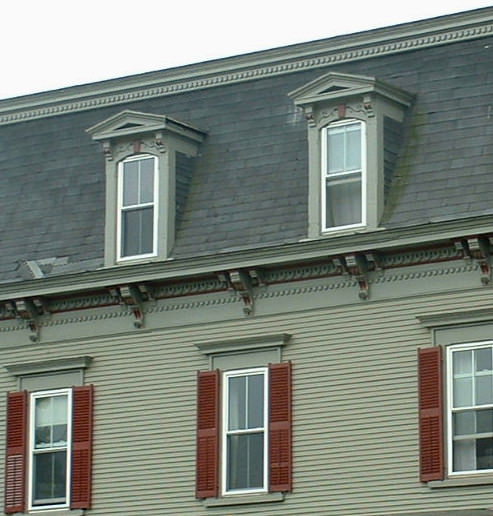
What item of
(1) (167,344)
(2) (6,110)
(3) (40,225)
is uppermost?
(2) (6,110)

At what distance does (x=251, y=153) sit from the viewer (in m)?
35.4

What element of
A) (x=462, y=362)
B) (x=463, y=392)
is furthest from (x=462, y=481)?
(x=462, y=362)

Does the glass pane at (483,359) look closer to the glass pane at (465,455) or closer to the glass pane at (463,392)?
the glass pane at (463,392)

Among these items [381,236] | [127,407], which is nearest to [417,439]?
[381,236]

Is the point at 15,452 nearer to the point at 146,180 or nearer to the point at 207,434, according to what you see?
the point at 207,434

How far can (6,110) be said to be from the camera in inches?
1556

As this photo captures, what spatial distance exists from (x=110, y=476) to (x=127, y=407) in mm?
1234

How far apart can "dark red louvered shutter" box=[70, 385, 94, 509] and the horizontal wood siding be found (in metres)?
0.13

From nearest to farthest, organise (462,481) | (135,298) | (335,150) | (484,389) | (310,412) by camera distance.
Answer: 1. (462,481)
2. (484,389)
3. (310,412)
4. (335,150)
5. (135,298)

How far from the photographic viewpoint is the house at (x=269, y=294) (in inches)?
1250

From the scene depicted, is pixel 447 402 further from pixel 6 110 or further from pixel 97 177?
pixel 6 110

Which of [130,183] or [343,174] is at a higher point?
[130,183]

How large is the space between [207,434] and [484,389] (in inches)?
199

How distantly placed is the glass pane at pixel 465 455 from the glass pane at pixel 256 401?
368cm
